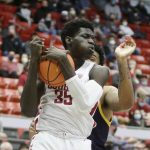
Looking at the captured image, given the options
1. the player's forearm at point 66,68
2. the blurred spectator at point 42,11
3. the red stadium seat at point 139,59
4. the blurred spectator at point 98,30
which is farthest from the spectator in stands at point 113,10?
the player's forearm at point 66,68

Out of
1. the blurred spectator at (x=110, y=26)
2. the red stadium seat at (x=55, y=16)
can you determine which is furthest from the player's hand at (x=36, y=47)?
the blurred spectator at (x=110, y=26)

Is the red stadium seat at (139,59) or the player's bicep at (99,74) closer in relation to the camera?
the player's bicep at (99,74)

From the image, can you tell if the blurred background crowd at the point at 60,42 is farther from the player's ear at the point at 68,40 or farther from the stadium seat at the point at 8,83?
the player's ear at the point at 68,40

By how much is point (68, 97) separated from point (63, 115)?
4.7 inches

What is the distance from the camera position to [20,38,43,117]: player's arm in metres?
3.82

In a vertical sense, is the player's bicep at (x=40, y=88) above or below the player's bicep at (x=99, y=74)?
below

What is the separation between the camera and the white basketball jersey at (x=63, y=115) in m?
3.89

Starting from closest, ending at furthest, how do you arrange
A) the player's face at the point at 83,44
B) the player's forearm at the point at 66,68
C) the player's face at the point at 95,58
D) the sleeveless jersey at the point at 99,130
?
the player's forearm at the point at 66,68
the player's face at the point at 83,44
the sleeveless jersey at the point at 99,130
the player's face at the point at 95,58

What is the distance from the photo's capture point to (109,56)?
54.9 ft


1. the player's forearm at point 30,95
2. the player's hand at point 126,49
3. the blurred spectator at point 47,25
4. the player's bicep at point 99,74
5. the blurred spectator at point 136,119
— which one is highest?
the player's hand at point 126,49

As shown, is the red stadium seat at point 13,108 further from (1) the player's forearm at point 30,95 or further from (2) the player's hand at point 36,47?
(2) the player's hand at point 36,47

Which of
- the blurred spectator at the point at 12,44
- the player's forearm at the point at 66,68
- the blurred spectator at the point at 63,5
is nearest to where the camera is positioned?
the player's forearm at the point at 66,68


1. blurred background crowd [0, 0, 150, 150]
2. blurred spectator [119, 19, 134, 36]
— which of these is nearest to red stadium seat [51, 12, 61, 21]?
blurred background crowd [0, 0, 150, 150]

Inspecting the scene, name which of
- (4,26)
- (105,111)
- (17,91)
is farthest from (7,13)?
(105,111)
